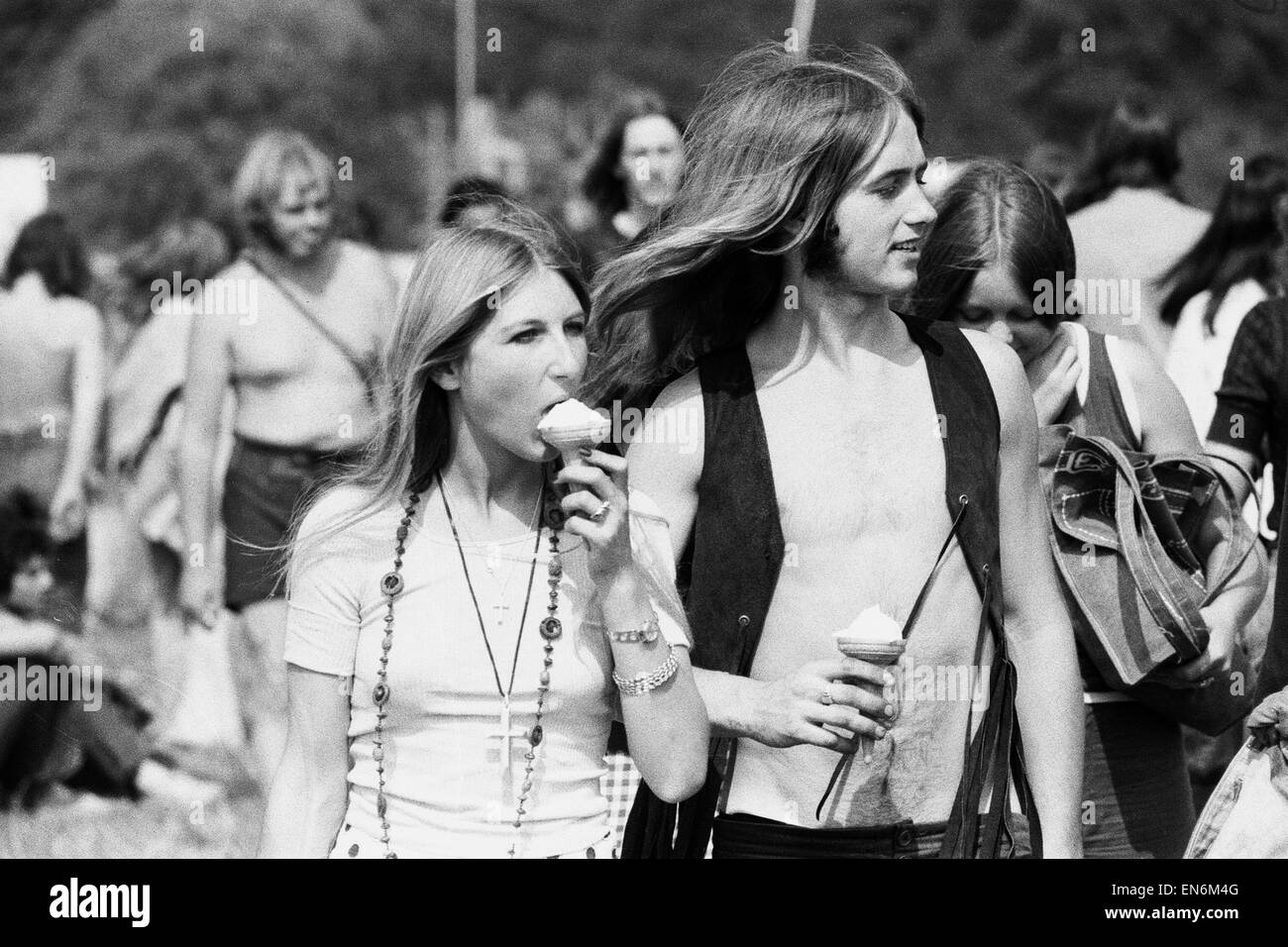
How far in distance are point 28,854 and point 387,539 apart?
3524 millimetres

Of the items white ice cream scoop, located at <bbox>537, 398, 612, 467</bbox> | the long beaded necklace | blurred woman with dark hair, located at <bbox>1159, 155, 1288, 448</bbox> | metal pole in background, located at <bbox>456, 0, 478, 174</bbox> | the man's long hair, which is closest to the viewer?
white ice cream scoop, located at <bbox>537, 398, 612, 467</bbox>

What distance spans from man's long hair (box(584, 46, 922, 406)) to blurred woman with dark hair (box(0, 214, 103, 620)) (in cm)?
407

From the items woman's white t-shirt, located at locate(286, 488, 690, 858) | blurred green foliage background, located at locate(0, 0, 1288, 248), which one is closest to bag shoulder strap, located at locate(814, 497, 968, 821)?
woman's white t-shirt, located at locate(286, 488, 690, 858)

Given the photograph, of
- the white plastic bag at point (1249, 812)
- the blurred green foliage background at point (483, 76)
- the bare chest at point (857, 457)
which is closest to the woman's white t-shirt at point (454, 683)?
the bare chest at point (857, 457)

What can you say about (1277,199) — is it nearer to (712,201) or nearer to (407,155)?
(712,201)

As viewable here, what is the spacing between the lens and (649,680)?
3174mm

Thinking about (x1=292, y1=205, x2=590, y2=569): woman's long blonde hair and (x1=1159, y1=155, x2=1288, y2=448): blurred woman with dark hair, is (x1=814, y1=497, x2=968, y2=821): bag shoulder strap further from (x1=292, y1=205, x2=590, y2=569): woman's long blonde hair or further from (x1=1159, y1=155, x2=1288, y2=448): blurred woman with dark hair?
(x1=1159, y1=155, x2=1288, y2=448): blurred woman with dark hair

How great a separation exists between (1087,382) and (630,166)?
2.58 m

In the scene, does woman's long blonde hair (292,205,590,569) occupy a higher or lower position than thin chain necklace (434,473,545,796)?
higher

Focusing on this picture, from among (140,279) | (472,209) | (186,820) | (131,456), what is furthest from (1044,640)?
(140,279)

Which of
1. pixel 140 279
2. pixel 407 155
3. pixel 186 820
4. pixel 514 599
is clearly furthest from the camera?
pixel 407 155

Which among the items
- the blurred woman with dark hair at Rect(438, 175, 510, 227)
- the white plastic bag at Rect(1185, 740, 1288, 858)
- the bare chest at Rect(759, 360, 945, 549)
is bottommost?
the white plastic bag at Rect(1185, 740, 1288, 858)

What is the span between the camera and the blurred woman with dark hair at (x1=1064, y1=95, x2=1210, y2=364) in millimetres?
6355

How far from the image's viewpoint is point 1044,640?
3.58 m
